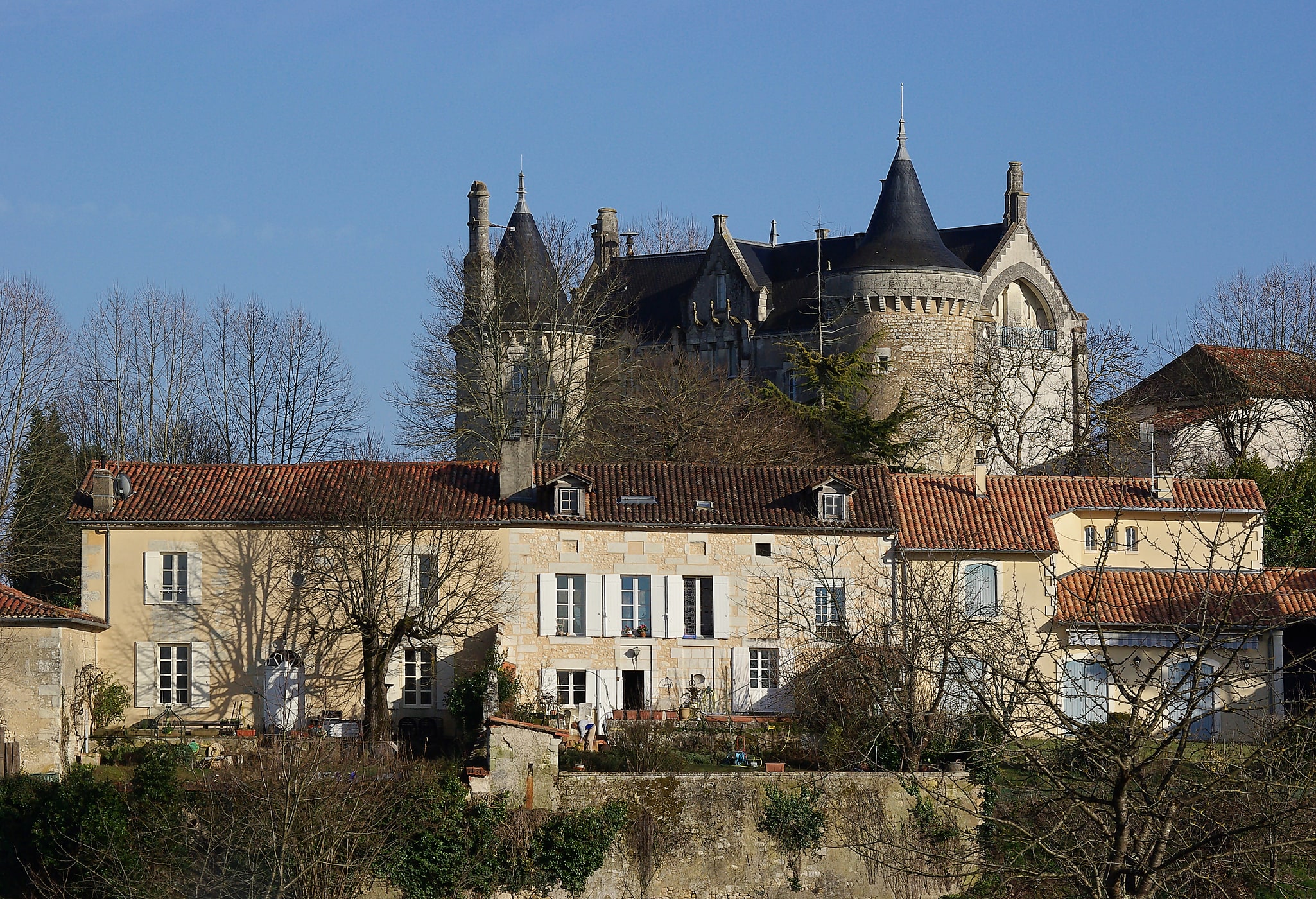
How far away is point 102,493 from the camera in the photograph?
30.8 meters

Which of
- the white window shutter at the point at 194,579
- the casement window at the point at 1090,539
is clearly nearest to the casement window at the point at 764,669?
the casement window at the point at 1090,539

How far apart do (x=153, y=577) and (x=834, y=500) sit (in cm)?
1252

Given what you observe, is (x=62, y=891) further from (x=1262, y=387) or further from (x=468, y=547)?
(x=1262, y=387)

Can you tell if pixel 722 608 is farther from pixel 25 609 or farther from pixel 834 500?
pixel 25 609

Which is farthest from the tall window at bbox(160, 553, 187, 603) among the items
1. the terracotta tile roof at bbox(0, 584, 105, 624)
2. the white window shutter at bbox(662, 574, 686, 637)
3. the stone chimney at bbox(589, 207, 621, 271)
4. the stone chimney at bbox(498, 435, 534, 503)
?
the stone chimney at bbox(589, 207, 621, 271)

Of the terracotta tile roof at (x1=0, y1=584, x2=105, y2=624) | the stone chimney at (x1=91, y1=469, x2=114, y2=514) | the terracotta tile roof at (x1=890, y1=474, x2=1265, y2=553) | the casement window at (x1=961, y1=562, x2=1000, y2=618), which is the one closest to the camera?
the terracotta tile roof at (x1=0, y1=584, x2=105, y2=624)

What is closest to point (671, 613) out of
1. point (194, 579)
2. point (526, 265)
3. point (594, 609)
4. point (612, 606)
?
point (612, 606)

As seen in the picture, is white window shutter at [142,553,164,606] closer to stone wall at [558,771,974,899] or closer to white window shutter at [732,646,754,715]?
stone wall at [558,771,974,899]

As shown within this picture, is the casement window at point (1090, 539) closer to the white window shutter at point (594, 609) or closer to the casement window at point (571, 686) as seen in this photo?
the white window shutter at point (594, 609)

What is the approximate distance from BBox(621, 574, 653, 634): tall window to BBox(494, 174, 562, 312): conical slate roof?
16.3 metres

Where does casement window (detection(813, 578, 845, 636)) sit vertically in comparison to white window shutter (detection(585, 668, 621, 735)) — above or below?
above

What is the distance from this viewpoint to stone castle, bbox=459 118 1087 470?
49031mm

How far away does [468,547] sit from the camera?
100 ft

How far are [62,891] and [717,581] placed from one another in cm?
1280
